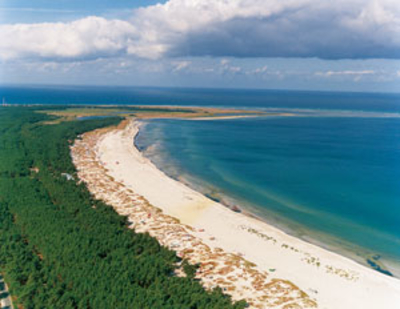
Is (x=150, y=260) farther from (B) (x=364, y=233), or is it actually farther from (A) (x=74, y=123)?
(A) (x=74, y=123)

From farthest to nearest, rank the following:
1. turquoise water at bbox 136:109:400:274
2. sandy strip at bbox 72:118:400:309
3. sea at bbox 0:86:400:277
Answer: turquoise water at bbox 136:109:400:274, sea at bbox 0:86:400:277, sandy strip at bbox 72:118:400:309

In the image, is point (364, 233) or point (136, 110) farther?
point (136, 110)

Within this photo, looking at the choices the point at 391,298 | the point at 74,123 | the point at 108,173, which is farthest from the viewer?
the point at 74,123

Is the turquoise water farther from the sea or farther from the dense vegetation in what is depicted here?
the dense vegetation

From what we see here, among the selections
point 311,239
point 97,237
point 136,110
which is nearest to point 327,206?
point 311,239

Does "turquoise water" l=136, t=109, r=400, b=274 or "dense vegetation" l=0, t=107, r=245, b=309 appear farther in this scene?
"turquoise water" l=136, t=109, r=400, b=274

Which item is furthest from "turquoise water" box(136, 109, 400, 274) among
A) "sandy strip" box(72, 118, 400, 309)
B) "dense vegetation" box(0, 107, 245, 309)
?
"dense vegetation" box(0, 107, 245, 309)

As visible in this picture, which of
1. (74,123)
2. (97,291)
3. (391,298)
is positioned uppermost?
(74,123)
